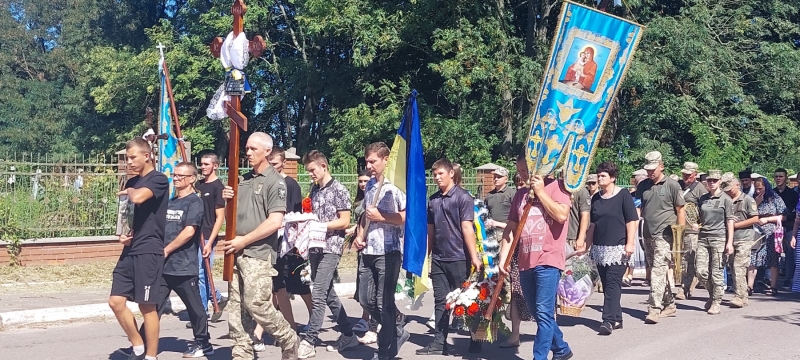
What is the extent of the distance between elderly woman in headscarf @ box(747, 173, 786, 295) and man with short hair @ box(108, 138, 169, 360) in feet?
31.6

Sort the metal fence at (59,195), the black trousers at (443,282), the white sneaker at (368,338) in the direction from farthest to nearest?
the metal fence at (59,195) < the white sneaker at (368,338) < the black trousers at (443,282)

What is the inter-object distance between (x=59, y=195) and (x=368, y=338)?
7903mm

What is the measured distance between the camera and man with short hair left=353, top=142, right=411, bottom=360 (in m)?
7.33


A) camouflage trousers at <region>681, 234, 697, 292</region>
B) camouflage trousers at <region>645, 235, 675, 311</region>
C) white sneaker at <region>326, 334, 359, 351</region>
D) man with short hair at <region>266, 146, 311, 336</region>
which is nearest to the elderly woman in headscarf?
camouflage trousers at <region>681, 234, 697, 292</region>

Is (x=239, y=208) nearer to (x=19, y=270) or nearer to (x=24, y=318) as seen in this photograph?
(x=24, y=318)

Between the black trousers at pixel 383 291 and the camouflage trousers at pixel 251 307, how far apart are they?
756 mm

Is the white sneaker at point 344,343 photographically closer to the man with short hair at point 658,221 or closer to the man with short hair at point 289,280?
the man with short hair at point 289,280

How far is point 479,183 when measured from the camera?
1889cm

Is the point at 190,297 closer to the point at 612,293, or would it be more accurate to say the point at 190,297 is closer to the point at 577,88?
the point at 577,88

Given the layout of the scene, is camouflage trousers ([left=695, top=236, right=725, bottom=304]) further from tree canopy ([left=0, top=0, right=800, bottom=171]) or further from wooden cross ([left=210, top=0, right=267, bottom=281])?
tree canopy ([left=0, top=0, right=800, bottom=171])

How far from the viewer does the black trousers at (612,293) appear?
9.30m

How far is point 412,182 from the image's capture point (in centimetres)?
709

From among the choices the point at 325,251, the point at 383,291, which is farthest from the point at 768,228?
the point at 325,251

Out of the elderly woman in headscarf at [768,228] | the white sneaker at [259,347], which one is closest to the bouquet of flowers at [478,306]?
the white sneaker at [259,347]
